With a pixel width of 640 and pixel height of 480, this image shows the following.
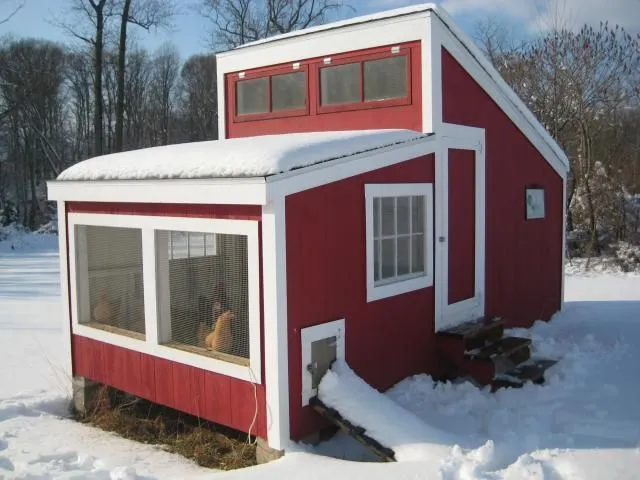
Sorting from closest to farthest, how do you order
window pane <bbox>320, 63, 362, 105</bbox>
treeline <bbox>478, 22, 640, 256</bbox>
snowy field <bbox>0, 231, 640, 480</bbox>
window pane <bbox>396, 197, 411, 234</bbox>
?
snowy field <bbox>0, 231, 640, 480</bbox>
window pane <bbox>396, 197, 411, 234</bbox>
window pane <bbox>320, 63, 362, 105</bbox>
treeline <bbox>478, 22, 640, 256</bbox>

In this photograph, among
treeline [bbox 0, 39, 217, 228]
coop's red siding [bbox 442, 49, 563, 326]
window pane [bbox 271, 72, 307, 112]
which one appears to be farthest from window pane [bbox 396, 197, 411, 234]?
treeline [bbox 0, 39, 217, 228]

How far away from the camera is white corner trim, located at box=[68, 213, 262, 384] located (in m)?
4.77

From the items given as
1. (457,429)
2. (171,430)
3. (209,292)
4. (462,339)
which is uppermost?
(209,292)

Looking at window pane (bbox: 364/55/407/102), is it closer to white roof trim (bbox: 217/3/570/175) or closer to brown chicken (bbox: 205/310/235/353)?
white roof trim (bbox: 217/3/570/175)

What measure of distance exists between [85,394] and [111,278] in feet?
4.33

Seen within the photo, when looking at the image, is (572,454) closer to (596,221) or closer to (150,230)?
(150,230)

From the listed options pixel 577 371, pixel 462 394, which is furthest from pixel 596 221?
pixel 462 394

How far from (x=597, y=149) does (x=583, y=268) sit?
5.07 meters

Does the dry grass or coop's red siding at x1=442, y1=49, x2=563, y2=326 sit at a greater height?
coop's red siding at x1=442, y1=49, x2=563, y2=326

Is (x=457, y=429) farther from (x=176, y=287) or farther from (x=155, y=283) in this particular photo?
Result: (x=155, y=283)

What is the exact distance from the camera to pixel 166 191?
5352 mm

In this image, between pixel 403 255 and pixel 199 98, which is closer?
pixel 403 255

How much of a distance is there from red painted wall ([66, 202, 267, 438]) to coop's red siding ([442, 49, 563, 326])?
9.82 ft

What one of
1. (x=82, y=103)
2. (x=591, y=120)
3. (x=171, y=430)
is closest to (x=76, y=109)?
(x=82, y=103)
